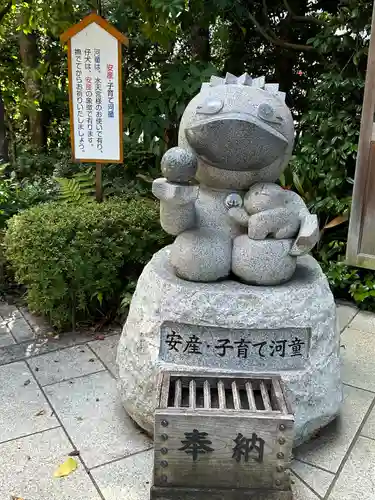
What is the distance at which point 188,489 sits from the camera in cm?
208

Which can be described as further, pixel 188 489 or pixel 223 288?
pixel 223 288

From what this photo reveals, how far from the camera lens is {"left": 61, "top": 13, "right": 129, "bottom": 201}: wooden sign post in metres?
3.72

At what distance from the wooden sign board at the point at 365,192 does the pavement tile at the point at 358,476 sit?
6.86ft

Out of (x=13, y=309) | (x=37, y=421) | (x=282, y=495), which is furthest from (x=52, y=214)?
(x=282, y=495)

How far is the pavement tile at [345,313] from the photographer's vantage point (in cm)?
422

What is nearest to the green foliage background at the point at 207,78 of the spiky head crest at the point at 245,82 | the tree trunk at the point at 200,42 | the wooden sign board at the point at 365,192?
the tree trunk at the point at 200,42

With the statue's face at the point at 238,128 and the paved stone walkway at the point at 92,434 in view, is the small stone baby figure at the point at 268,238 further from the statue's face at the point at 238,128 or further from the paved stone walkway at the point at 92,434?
the paved stone walkway at the point at 92,434

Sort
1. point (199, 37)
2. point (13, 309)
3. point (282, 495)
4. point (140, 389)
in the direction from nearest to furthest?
1. point (282, 495)
2. point (140, 389)
3. point (13, 309)
4. point (199, 37)

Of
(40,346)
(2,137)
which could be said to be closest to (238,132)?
(40,346)

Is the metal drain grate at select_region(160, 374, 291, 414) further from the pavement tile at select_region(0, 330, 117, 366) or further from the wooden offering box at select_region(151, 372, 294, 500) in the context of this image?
the pavement tile at select_region(0, 330, 117, 366)

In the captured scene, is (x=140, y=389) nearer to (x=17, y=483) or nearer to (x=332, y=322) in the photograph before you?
(x=17, y=483)

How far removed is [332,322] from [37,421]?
5.64ft

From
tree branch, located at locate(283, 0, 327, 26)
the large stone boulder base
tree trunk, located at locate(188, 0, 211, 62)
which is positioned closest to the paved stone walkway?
the large stone boulder base

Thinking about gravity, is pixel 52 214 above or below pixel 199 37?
below
